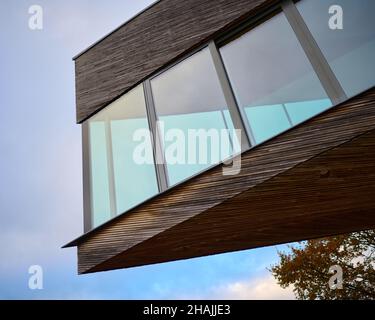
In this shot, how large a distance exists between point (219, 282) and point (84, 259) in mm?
48808

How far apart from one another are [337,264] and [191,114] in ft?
31.3

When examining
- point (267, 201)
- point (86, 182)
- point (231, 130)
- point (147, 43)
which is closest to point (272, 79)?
point (231, 130)

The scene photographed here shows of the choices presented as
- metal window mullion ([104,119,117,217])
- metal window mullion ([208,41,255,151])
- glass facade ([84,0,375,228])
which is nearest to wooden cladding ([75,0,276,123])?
glass facade ([84,0,375,228])

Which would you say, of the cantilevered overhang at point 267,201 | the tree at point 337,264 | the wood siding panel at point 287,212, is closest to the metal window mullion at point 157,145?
the cantilevered overhang at point 267,201

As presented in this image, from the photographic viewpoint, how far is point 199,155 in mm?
3164

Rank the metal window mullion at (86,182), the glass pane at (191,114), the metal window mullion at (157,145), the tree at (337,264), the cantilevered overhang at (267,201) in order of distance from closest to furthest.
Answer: the cantilevered overhang at (267,201), the glass pane at (191,114), the metal window mullion at (157,145), the metal window mullion at (86,182), the tree at (337,264)

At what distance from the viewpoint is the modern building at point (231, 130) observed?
2.56 meters

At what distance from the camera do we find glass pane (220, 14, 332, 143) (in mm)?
2783

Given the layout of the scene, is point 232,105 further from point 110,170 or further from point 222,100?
point 110,170

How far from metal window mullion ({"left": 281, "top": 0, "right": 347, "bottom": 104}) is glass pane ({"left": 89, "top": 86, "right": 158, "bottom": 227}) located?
1815mm

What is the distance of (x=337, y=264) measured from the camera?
34.9 feet

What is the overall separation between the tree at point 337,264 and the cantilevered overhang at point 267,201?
24.7 feet

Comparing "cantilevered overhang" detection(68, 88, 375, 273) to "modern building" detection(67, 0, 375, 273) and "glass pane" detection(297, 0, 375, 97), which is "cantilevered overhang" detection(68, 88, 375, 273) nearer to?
"modern building" detection(67, 0, 375, 273)

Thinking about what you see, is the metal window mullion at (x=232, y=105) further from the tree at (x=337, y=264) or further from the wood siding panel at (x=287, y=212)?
the tree at (x=337, y=264)
